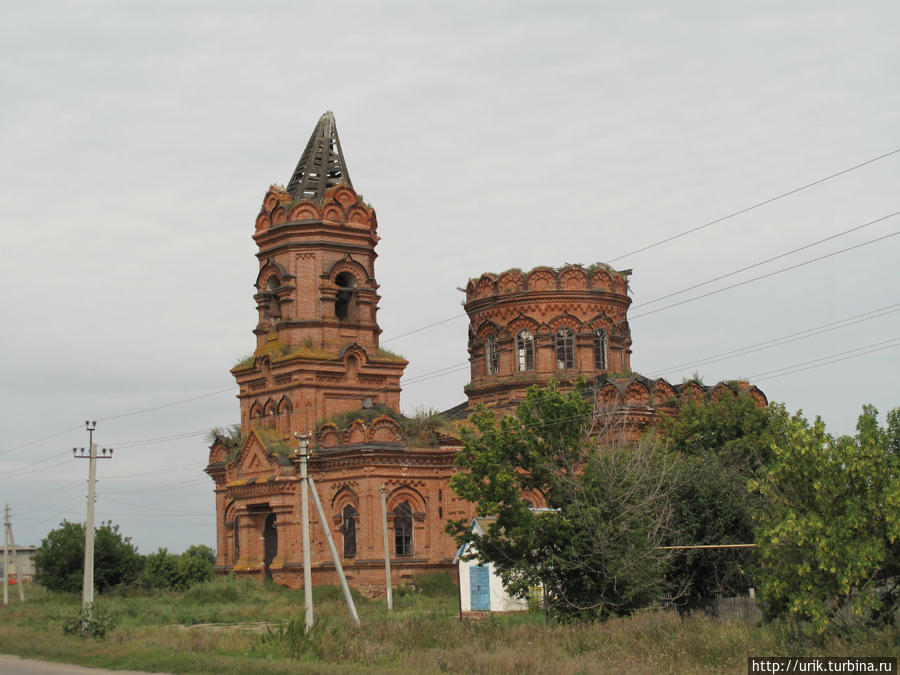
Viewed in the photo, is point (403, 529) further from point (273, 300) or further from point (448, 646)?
point (448, 646)

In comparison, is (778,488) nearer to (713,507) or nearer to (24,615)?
(713,507)

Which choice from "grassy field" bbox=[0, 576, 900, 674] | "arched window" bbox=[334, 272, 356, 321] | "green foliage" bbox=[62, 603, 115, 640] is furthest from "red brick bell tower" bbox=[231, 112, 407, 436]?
"green foliage" bbox=[62, 603, 115, 640]

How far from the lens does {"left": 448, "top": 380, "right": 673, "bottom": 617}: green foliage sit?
28328 mm

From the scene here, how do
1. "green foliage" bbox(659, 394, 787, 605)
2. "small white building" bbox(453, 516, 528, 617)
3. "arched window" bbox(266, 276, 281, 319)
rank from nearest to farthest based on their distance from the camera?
"green foliage" bbox(659, 394, 787, 605), "small white building" bbox(453, 516, 528, 617), "arched window" bbox(266, 276, 281, 319)

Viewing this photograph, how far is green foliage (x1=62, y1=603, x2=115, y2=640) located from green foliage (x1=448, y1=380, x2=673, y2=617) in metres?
9.65

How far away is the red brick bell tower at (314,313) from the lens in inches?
1857

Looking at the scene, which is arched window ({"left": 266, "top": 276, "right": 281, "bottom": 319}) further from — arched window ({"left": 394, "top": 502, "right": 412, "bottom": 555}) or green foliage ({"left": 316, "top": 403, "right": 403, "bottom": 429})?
arched window ({"left": 394, "top": 502, "right": 412, "bottom": 555})

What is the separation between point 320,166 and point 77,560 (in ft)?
72.7

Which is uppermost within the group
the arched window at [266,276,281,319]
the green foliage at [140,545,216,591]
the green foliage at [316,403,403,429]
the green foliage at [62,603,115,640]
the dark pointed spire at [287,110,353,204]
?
the dark pointed spire at [287,110,353,204]

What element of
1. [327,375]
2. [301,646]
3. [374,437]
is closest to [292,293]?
[327,375]

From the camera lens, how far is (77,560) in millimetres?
54375

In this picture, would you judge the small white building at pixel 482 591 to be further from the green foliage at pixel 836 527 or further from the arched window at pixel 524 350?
the green foliage at pixel 836 527

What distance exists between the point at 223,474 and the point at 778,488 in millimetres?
32303

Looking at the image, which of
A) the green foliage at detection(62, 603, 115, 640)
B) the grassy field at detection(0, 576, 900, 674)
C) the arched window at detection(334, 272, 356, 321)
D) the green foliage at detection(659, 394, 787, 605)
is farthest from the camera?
the arched window at detection(334, 272, 356, 321)
